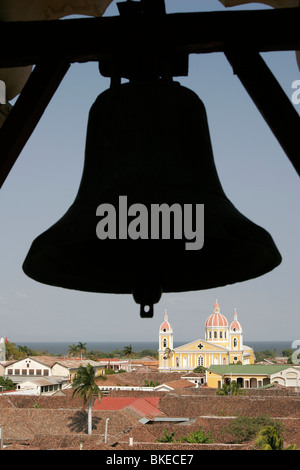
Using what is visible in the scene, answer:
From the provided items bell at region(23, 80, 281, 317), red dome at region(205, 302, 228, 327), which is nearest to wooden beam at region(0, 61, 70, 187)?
bell at region(23, 80, 281, 317)

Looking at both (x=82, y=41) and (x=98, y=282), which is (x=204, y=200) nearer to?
(x=98, y=282)

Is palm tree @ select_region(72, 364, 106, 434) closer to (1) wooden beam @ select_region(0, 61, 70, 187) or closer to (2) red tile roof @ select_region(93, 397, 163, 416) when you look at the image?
(2) red tile roof @ select_region(93, 397, 163, 416)

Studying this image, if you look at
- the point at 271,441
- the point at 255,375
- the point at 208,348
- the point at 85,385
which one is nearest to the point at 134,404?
the point at 85,385

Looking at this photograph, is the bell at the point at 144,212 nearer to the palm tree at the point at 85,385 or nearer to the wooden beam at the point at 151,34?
the wooden beam at the point at 151,34

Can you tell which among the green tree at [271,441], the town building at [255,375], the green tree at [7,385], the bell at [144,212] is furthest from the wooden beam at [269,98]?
the town building at [255,375]

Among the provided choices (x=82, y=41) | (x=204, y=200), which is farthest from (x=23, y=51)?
(x=204, y=200)

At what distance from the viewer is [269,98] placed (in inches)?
64.4

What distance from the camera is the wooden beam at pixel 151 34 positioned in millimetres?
1749

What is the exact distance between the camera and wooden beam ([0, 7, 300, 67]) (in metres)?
1.75

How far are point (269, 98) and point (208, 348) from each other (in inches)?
2269

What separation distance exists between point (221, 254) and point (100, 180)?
511 millimetres

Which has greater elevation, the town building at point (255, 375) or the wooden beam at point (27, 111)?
the wooden beam at point (27, 111)

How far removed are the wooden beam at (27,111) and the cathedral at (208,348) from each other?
57065mm

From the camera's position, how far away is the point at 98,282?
1.95m
